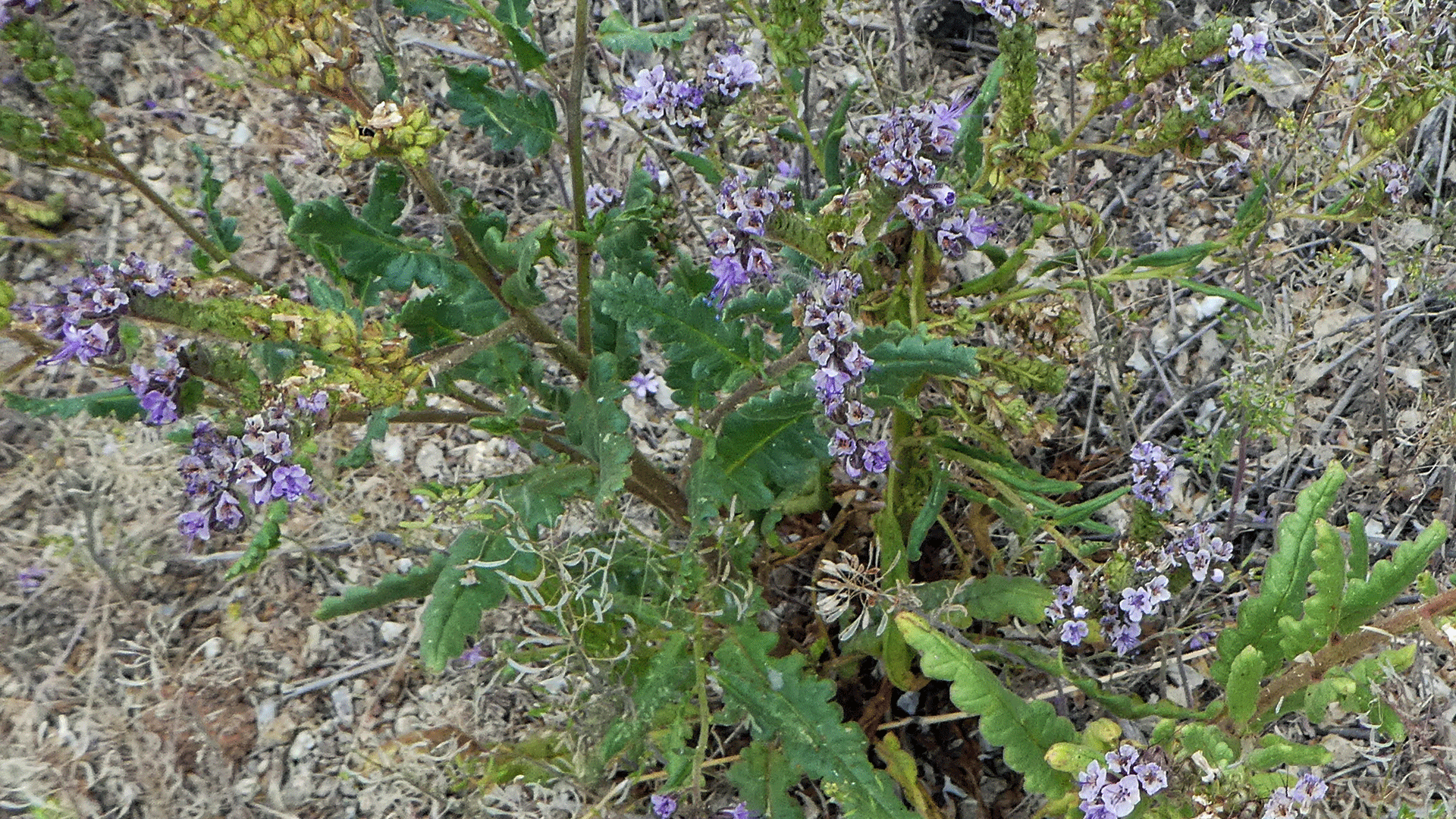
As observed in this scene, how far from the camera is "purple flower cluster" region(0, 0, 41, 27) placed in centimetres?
209

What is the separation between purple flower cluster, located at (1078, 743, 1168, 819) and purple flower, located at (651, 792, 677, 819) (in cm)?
116

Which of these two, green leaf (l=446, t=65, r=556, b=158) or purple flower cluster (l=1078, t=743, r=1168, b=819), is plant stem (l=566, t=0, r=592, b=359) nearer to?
green leaf (l=446, t=65, r=556, b=158)

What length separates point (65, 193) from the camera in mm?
4344

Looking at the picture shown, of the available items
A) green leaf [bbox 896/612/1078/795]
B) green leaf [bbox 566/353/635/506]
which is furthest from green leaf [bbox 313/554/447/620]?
green leaf [bbox 896/612/1078/795]

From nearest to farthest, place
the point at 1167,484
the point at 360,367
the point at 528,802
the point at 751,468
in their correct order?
1. the point at 360,367
2. the point at 751,468
3. the point at 1167,484
4. the point at 528,802

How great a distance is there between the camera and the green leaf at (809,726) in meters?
2.50

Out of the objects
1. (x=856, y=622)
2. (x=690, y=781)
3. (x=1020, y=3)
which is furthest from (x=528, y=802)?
(x=1020, y=3)

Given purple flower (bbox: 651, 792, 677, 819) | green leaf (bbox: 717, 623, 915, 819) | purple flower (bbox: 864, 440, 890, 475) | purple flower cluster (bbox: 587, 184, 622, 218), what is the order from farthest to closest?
purple flower cluster (bbox: 587, 184, 622, 218) → purple flower (bbox: 651, 792, 677, 819) → green leaf (bbox: 717, 623, 915, 819) → purple flower (bbox: 864, 440, 890, 475)

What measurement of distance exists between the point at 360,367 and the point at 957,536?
6.44 ft

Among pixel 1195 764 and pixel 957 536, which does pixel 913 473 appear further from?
pixel 1195 764

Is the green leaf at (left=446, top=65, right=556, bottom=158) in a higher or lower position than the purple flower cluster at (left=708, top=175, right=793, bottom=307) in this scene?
higher

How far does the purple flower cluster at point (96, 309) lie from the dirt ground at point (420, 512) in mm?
1483

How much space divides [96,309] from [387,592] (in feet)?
3.11

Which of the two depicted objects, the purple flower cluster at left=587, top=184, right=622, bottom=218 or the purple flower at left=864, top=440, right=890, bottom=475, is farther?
the purple flower cluster at left=587, top=184, right=622, bottom=218
